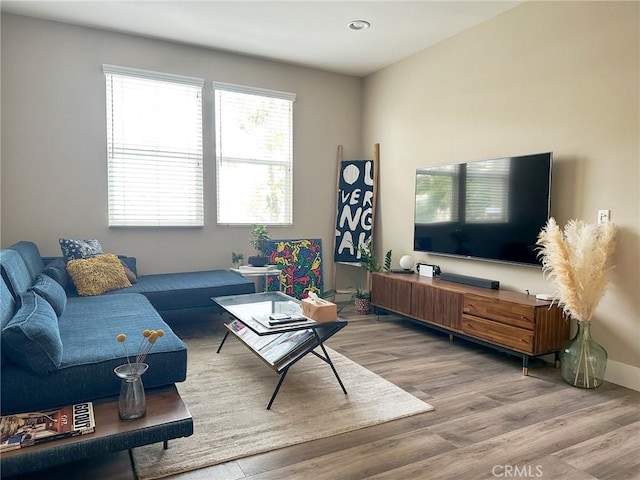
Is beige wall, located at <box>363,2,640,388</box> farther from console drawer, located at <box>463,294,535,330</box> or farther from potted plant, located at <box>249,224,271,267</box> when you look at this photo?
potted plant, located at <box>249,224,271,267</box>

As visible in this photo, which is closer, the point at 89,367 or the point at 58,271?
the point at 89,367

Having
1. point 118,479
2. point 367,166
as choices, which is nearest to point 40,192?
point 118,479

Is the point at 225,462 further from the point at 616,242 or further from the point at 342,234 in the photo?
the point at 342,234

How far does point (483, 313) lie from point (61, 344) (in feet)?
9.44

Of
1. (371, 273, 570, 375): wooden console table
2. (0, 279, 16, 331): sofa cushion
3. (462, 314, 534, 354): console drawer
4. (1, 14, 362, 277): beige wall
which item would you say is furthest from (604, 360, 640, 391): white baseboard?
(0, 279, 16, 331): sofa cushion

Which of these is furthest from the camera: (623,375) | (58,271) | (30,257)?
(58,271)

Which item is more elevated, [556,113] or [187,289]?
[556,113]

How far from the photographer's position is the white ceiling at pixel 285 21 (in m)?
3.63

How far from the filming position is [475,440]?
216cm

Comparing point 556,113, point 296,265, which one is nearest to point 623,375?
point 556,113

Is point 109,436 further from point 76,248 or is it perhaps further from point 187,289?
point 76,248

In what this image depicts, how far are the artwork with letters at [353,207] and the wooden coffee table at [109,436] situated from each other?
3585 millimetres

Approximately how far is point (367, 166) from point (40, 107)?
3.54 meters

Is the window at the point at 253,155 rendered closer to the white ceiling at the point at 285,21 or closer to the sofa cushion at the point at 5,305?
the white ceiling at the point at 285,21
